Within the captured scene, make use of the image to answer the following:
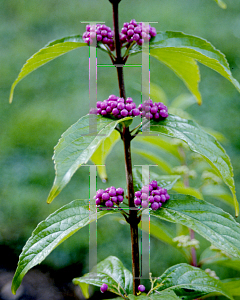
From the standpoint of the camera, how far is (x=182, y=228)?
118 centimetres

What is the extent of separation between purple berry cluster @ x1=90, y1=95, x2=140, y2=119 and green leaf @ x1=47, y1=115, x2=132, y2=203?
0.03 meters

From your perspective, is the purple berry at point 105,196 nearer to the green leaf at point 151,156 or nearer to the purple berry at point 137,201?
the purple berry at point 137,201

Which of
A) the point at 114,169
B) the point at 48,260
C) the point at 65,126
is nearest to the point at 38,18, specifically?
the point at 65,126

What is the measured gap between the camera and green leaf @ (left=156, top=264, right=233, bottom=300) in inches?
28.1

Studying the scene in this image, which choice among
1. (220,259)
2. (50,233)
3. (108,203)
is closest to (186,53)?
(108,203)

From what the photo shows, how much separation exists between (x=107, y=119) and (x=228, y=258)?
66 cm

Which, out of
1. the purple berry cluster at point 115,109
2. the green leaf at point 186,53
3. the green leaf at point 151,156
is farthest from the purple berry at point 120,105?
the green leaf at point 151,156

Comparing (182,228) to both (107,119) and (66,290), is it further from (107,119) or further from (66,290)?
(66,290)

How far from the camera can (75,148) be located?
1.69ft

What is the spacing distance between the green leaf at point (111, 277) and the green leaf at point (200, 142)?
363mm

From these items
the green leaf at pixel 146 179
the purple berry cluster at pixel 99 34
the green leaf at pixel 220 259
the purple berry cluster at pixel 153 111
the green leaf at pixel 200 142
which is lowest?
the green leaf at pixel 220 259

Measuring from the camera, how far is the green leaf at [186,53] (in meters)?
0.61

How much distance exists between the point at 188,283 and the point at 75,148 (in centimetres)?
45

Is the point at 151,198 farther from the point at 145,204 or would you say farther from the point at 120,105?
the point at 120,105
